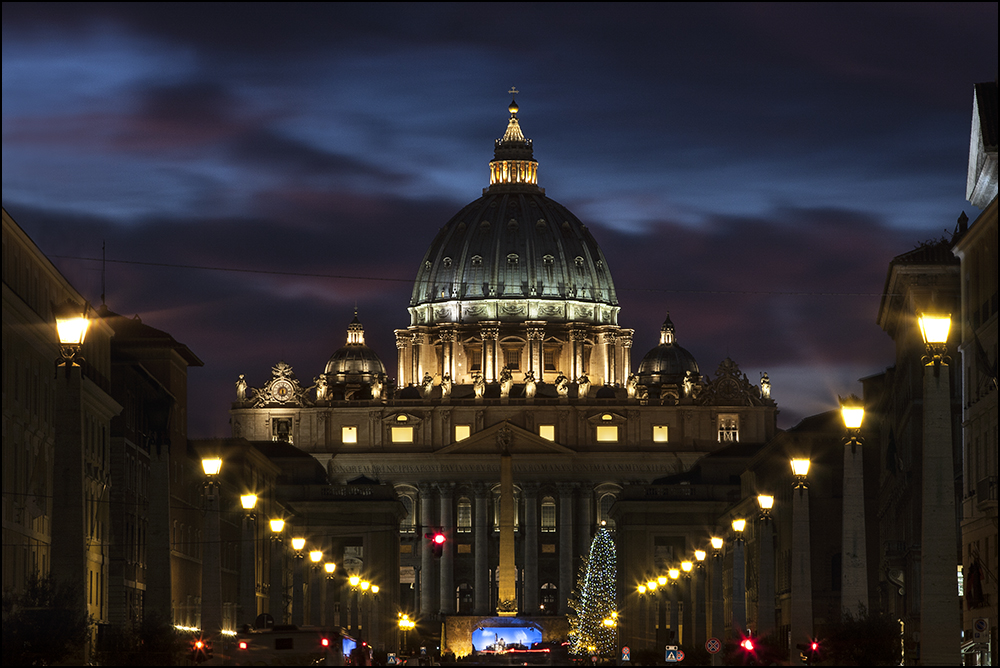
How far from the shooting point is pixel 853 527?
137 ft

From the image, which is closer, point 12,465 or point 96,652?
point 96,652

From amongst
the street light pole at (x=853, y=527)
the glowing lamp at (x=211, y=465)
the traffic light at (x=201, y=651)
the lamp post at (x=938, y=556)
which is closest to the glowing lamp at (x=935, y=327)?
the lamp post at (x=938, y=556)

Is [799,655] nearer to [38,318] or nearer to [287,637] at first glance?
[287,637]

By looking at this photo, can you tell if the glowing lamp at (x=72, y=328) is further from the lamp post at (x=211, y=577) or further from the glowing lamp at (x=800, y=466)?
the lamp post at (x=211, y=577)

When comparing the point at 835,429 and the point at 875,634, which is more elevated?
the point at 835,429

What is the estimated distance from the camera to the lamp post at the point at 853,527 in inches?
1594

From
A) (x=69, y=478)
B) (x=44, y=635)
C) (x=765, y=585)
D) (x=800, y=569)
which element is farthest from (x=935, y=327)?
(x=765, y=585)

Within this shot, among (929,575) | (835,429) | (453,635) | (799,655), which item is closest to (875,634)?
(799,655)

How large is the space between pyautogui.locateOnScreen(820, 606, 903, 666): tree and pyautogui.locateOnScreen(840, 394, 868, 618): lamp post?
3.40 ft

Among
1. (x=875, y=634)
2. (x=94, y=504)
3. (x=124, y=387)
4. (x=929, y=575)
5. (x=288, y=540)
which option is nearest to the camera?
(x=929, y=575)

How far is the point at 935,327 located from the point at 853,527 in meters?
11.0

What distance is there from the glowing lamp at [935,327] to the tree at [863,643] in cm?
1417

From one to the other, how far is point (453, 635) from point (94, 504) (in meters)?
95.3

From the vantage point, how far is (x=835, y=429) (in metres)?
108
